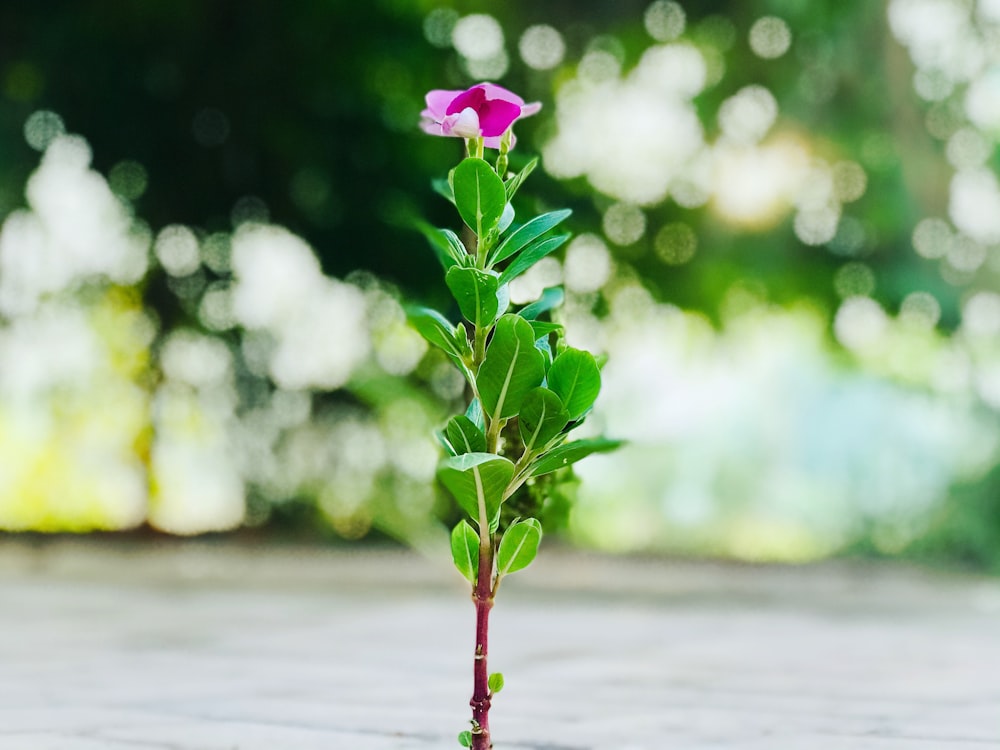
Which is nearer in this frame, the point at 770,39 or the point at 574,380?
the point at 574,380

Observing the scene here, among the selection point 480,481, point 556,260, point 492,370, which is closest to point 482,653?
point 480,481

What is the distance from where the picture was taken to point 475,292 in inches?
39.4

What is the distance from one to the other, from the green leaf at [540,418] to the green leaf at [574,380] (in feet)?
0.05

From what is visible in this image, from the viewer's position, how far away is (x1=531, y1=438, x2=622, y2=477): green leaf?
3.39 ft

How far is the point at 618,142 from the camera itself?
191 inches

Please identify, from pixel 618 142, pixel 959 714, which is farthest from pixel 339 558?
pixel 959 714

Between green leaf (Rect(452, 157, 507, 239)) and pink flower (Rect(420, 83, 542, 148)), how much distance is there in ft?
0.22

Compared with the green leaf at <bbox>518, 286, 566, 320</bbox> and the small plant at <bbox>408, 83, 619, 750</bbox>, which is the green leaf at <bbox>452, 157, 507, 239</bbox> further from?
the green leaf at <bbox>518, 286, 566, 320</bbox>

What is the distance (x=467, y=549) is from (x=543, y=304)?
0.94 ft

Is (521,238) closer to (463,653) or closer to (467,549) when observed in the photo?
(467,549)

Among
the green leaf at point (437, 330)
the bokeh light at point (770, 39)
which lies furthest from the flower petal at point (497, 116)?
the bokeh light at point (770, 39)

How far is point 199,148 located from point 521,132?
1.62 m

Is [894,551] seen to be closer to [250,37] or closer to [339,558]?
[339,558]

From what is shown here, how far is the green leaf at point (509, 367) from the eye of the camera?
3.20 feet
